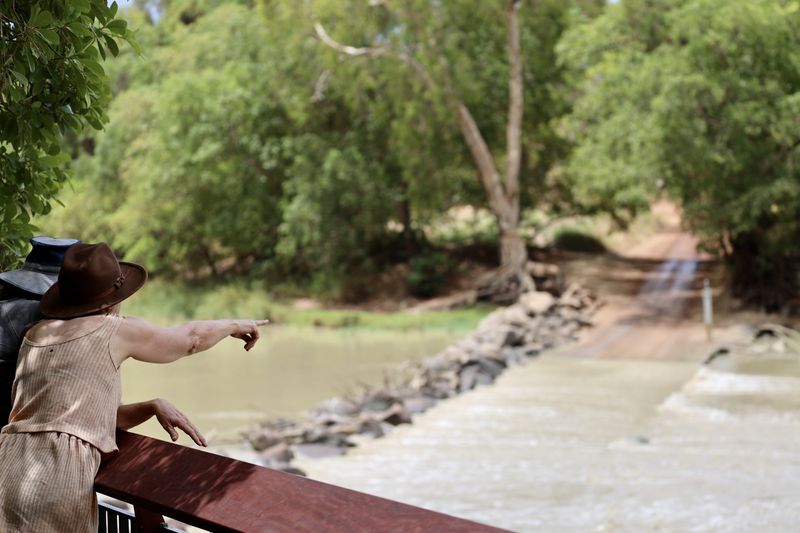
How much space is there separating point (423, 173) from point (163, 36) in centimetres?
1935

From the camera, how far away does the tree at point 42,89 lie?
3.44m

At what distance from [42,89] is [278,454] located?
7186 mm

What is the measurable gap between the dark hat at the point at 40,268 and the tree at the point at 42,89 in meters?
0.58

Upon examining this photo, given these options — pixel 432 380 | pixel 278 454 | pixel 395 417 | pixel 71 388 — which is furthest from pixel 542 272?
pixel 71 388

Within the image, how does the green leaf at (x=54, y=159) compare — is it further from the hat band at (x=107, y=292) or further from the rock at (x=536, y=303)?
the rock at (x=536, y=303)

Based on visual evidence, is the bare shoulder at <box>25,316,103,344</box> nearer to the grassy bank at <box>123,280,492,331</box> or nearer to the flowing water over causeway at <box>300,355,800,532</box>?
the flowing water over causeway at <box>300,355,800,532</box>

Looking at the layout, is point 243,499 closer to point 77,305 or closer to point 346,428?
point 77,305

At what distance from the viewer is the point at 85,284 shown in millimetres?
2836

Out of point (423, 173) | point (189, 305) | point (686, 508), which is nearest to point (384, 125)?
point (423, 173)

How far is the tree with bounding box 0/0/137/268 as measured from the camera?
344cm

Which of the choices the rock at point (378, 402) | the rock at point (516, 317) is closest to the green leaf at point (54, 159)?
the rock at point (378, 402)

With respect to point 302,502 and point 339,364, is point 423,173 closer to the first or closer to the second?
point 339,364

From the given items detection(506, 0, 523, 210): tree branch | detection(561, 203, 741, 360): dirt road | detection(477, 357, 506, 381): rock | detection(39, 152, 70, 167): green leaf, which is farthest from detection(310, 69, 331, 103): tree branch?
detection(39, 152, 70, 167): green leaf

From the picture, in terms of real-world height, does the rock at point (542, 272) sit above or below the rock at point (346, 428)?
above
